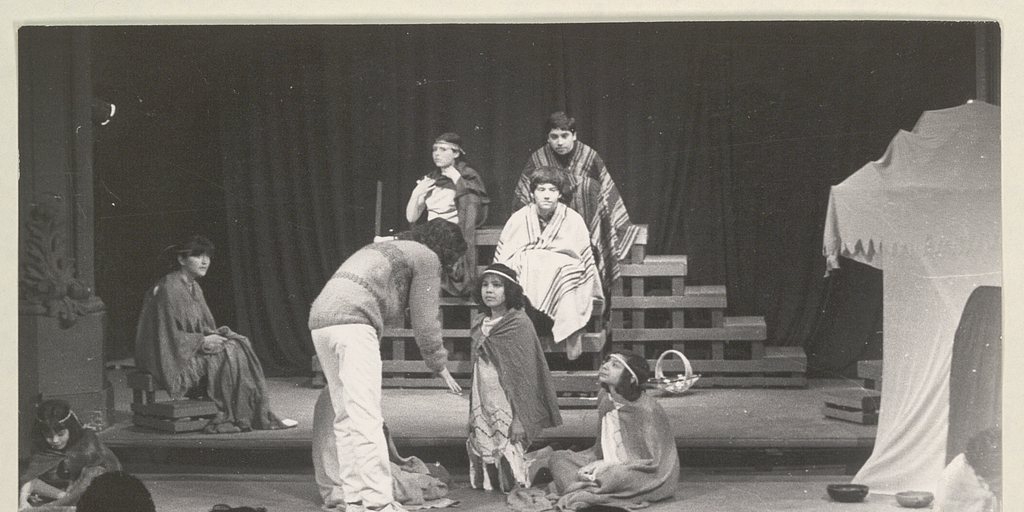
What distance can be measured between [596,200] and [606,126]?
31cm

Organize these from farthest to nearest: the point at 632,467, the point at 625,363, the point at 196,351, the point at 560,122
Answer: the point at 196,351 < the point at 560,122 < the point at 625,363 < the point at 632,467

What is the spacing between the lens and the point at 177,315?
6672 mm

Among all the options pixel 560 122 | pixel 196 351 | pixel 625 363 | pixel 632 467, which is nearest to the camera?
pixel 632 467

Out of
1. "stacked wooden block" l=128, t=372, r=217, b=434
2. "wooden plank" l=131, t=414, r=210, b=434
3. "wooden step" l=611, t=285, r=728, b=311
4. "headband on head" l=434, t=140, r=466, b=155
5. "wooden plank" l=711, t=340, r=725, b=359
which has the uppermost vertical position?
"headband on head" l=434, t=140, r=466, b=155

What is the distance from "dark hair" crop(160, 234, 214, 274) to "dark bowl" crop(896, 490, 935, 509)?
9.83 ft

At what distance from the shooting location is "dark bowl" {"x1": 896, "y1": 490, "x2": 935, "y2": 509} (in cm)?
639

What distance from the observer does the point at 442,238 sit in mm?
6555

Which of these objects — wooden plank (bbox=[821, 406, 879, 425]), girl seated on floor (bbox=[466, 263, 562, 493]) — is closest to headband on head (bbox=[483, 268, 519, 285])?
girl seated on floor (bbox=[466, 263, 562, 493])

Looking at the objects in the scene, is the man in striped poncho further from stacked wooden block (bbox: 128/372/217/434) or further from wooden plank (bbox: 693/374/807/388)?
stacked wooden block (bbox: 128/372/217/434)

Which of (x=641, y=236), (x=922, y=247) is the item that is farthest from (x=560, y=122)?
(x=922, y=247)

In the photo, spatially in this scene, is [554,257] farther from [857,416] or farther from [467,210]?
[857,416]

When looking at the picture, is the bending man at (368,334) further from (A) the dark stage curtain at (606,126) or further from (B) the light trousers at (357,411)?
(A) the dark stage curtain at (606,126)

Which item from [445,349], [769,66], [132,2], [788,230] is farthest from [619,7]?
[132,2]

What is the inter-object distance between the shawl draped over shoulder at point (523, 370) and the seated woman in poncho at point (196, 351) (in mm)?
927
